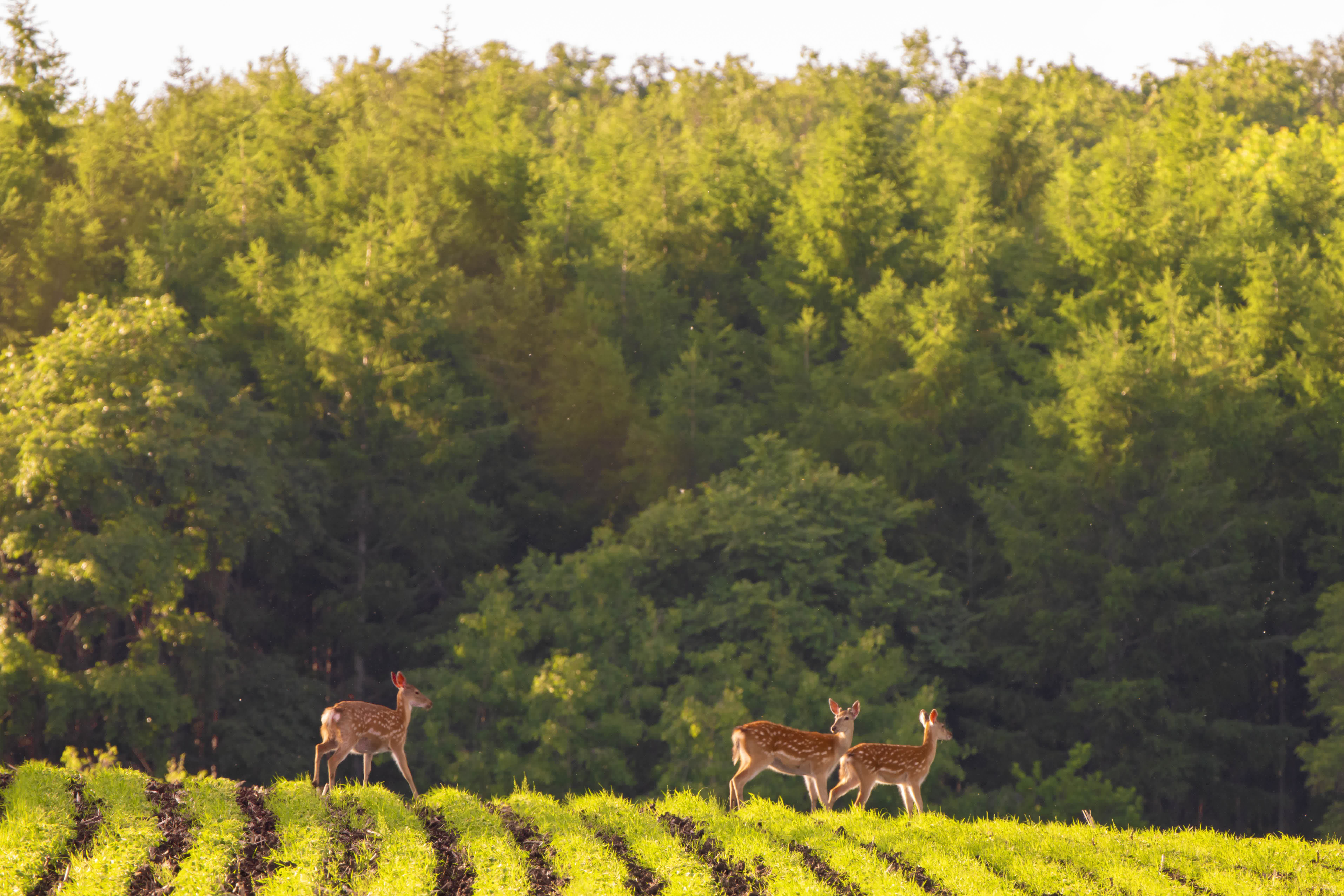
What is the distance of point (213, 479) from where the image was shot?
88.9 ft

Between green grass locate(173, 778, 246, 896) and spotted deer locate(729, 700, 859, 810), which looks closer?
green grass locate(173, 778, 246, 896)

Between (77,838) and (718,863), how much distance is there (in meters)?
4.56

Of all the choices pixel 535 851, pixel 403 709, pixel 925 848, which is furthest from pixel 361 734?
pixel 925 848

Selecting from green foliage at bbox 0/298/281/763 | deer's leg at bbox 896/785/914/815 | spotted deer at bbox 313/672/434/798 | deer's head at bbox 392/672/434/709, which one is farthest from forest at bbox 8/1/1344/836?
spotted deer at bbox 313/672/434/798

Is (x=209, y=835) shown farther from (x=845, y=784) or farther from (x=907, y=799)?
(x=907, y=799)

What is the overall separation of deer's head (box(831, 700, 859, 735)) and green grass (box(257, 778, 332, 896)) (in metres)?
4.33

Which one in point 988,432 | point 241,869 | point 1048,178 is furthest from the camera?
point 1048,178

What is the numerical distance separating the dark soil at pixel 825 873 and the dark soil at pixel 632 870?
1137 mm

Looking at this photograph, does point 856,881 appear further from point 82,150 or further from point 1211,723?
point 82,150

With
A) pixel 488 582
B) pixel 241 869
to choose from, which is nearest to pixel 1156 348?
pixel 488 582

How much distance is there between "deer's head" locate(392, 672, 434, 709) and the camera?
12.0 meters

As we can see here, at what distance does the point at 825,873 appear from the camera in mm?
10211

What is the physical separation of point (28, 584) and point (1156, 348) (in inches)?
991

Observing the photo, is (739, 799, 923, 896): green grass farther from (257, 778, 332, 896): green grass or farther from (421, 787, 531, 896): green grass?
(257, 778, 332, 896): green grass
